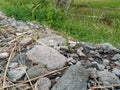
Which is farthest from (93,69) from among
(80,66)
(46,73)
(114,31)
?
(114,31)

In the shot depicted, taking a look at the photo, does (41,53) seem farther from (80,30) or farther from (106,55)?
(80,30)

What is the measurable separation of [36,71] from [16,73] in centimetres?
18

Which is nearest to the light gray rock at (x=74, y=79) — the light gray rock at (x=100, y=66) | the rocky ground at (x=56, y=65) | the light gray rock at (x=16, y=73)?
the rocky ground at (x=56, y=65)

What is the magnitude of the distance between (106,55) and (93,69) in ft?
1.60

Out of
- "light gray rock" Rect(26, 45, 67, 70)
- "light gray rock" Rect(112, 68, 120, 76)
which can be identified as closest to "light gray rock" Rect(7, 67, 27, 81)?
"light gray rock" Rect(26, 45, 67, 70)

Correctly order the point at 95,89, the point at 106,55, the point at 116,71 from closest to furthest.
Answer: the point at 95,89 → the point at 116,71 → the point at 106,55

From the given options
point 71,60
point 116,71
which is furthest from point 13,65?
point 116,71

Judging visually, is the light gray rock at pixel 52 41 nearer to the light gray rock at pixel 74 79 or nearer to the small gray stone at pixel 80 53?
the small gray stone at pixel 80 53

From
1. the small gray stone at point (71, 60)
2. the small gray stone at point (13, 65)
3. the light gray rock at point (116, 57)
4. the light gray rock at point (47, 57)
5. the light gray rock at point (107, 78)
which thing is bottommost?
the light gray rock at point (116, 57)

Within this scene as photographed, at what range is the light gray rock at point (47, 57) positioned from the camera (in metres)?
3.59

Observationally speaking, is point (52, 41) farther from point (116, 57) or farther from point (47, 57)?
point (116, 57)

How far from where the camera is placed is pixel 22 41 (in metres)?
4.11

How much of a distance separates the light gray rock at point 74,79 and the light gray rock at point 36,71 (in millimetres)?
210

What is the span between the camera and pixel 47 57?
12.1ft
